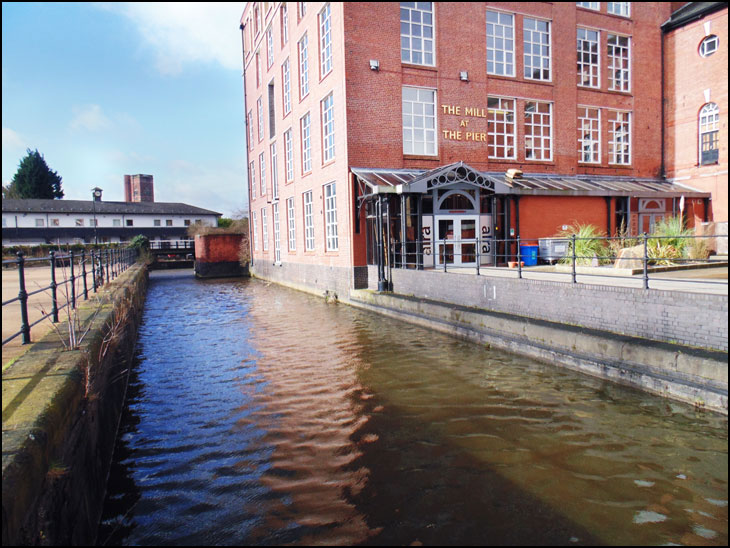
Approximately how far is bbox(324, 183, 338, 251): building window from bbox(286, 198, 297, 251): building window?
A: 196 inches

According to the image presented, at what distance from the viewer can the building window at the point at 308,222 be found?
874 inches

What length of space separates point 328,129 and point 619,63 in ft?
43.2

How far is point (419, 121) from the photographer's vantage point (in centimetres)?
1833

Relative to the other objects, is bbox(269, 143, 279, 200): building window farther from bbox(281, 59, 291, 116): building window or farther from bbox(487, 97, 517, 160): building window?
bbox(487, 97, 517, 160): building window

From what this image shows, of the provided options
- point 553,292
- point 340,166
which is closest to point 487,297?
point 553,292

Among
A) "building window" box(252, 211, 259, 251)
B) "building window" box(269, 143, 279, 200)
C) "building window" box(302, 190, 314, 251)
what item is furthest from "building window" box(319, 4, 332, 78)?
"building window" box(252, 211, 259, 251)

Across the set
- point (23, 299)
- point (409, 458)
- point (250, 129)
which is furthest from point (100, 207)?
point (409, 458)

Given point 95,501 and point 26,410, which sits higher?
point 26,410

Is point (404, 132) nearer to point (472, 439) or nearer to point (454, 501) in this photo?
point (472, 439)

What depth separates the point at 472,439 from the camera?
17.6 ft

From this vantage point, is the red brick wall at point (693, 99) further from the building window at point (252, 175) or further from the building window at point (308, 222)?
the building window at point (252, 175)

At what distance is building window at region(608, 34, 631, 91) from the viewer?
2217cm

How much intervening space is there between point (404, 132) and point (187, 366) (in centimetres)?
1204

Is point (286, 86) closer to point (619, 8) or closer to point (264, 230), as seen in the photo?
point (264, 230)
